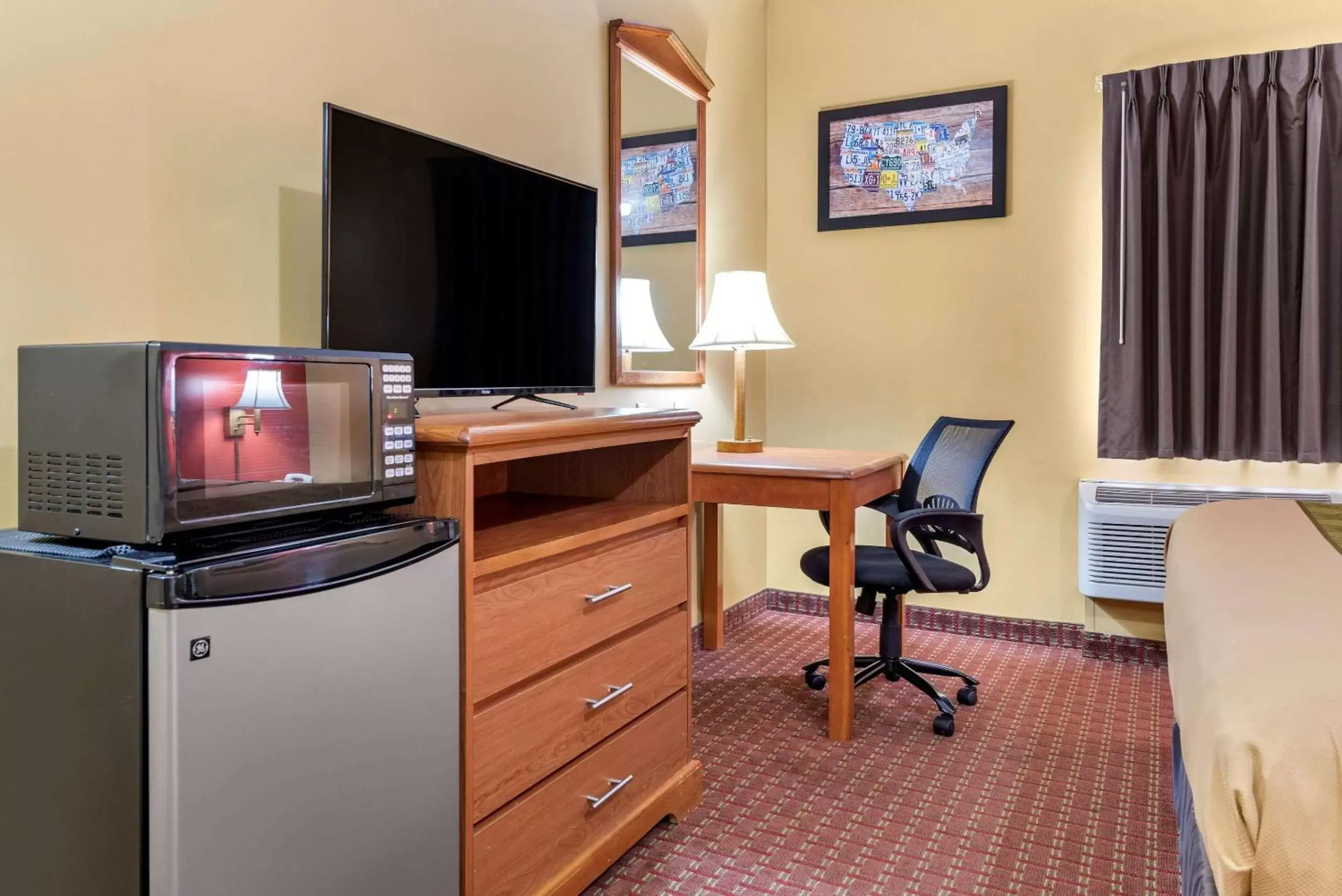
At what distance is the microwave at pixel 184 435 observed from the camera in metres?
1.06

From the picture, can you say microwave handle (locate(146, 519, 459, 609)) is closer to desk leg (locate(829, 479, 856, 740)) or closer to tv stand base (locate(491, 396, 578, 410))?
tv stand base (locate(491, 396, 578, 410))

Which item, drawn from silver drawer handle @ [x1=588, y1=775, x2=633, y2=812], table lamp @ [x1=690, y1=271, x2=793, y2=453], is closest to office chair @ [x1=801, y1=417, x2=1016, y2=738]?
table lamp @ [x1=690, y1=271, x2=793, y2=453]

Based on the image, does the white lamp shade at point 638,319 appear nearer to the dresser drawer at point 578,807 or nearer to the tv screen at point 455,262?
the tv screen at point 455,262

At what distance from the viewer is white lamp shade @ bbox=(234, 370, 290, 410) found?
117 cm

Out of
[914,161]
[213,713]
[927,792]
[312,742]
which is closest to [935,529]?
[927,792]

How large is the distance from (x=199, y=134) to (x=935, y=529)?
90.1 inches

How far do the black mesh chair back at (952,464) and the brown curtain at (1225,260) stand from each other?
2.29 feet

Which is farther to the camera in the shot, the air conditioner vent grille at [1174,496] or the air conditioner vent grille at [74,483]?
the air conditioner vent grille at [1174,496]

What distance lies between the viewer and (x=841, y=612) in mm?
2723

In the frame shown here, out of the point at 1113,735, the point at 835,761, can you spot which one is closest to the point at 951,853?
the point at 835,761

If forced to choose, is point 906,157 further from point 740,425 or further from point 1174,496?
point 1174,496

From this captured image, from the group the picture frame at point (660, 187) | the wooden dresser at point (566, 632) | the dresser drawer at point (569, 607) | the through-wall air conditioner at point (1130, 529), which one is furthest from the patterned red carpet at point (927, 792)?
the picture frame at point (660, 187)

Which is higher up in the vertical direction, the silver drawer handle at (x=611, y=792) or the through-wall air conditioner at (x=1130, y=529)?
the through-wall air conditioner at (x=1130, y=529)

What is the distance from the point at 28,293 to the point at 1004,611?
3.45 meters
